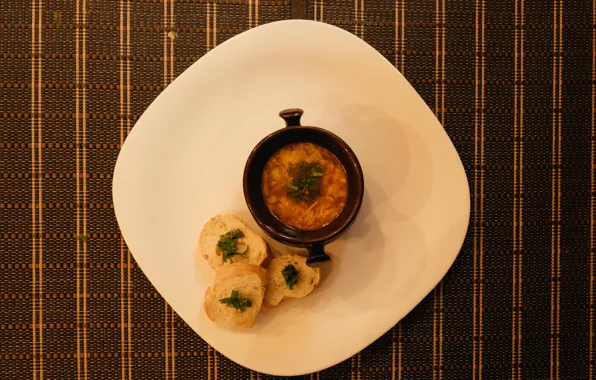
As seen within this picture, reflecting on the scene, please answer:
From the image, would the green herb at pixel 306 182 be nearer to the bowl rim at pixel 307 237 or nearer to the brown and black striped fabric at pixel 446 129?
the bowl rim at pixel 307 237

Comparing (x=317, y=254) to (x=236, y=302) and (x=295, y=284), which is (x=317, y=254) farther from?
(x=236, y=302)

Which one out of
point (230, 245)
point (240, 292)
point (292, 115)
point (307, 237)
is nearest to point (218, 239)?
point (230, 245)

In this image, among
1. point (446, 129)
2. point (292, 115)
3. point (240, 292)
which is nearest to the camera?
point (292, 115)

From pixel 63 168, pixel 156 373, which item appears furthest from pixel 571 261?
pixel 63 168

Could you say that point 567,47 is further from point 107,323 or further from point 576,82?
point 107,323

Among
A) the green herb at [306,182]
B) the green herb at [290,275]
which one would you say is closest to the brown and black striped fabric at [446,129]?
the green herb at [290,275]
